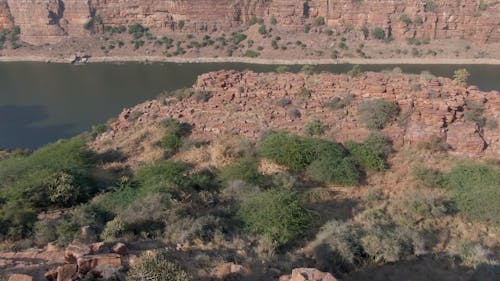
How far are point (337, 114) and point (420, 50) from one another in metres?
42.5

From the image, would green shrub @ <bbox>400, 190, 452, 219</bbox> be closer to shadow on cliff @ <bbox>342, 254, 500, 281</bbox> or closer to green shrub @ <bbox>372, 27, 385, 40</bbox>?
shadow on cliff @ <bbox>342, 254, 500, 281</bbox>

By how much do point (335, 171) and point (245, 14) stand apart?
5260cm

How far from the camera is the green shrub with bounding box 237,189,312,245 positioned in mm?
8617

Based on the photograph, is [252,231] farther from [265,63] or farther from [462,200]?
[265,63]

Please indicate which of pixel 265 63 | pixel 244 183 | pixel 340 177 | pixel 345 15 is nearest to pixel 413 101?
pixel 340 177

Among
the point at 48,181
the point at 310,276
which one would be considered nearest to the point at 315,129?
the point at 48,181

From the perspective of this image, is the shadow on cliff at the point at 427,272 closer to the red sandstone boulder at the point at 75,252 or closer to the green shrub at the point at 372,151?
the red sandstone boulder at the point at 75,252

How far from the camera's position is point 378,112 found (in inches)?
558

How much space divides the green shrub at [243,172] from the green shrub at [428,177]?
4258 millimetres

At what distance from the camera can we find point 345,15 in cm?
5719

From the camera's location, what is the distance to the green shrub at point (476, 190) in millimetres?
9617

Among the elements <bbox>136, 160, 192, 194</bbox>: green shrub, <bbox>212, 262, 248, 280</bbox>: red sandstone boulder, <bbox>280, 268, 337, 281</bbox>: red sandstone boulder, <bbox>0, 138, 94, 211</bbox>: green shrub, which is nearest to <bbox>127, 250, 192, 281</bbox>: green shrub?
<bbox>212, 262, 248, 280</bbox>: red sandstone boulder

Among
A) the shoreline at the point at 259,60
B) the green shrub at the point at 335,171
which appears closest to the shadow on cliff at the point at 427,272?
the green shrub at the point at 335,171

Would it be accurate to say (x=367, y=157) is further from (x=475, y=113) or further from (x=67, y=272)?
(x=67, y=272)
